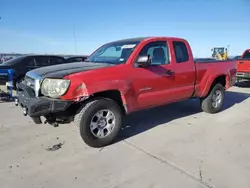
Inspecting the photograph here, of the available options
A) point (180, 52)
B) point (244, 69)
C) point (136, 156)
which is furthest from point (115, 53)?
point (244, 69)

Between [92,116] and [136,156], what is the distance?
942mm

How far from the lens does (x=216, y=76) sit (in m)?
5.96

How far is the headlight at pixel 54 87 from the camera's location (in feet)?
11.4

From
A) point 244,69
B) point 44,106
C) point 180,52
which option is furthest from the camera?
point 244,69

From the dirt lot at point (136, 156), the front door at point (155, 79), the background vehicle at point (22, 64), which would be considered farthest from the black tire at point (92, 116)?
the background vehicle at point (22, 64)

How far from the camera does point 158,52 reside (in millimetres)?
4840

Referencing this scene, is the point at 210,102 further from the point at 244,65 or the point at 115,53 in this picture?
the point at 244,65

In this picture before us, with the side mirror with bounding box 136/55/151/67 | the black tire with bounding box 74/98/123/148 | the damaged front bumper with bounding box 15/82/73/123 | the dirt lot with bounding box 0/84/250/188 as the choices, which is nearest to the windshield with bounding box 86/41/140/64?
the side mirror with bounding box 136/55/151/67

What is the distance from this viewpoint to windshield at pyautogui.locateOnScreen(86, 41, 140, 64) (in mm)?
4363

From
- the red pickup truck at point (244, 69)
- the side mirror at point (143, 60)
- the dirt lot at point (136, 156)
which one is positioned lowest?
the dirt lot at point (136, 156)

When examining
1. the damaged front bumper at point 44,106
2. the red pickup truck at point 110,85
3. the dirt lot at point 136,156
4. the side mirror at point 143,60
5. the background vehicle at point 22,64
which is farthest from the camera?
the background vehicle at point 22,64

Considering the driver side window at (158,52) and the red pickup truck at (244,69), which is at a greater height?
the driver side window at (158,52)

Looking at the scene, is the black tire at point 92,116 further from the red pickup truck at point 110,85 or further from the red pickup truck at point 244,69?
the red pickup truck at point 244,69

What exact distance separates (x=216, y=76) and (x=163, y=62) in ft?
6.38
